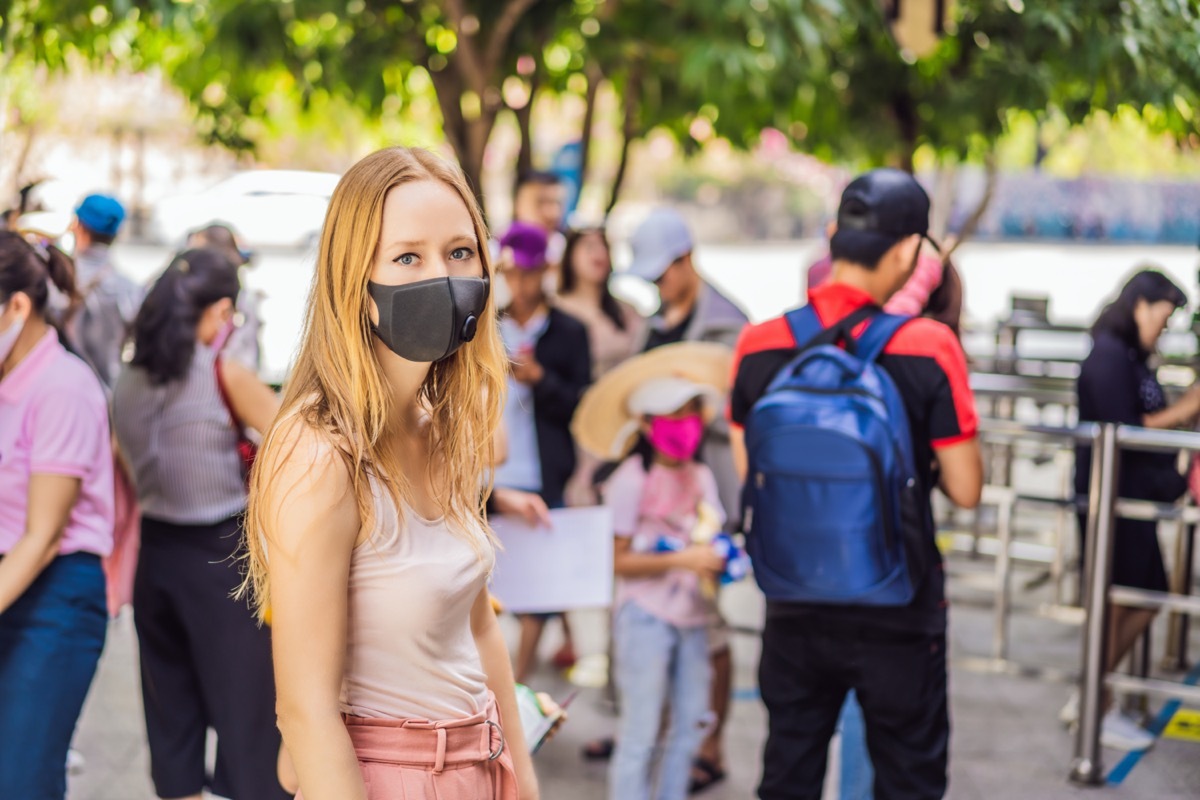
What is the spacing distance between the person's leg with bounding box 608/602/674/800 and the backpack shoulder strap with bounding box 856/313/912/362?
1.32 m

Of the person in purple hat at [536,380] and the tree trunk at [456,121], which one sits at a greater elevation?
the tree trunk at [456,121]

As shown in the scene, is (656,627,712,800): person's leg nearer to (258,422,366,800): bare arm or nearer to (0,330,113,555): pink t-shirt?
(0,330,113,555): pink t-shirt

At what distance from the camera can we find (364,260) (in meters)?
1.98

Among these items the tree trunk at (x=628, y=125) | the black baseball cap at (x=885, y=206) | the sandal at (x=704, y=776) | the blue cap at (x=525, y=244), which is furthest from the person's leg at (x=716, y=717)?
the tree trunk at (x=628, y=125)

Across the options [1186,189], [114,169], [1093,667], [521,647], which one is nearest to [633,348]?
[521,647]

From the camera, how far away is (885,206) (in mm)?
3291

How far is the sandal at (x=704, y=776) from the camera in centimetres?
491

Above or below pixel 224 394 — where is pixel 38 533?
below

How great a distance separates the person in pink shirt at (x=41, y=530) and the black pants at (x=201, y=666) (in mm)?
353

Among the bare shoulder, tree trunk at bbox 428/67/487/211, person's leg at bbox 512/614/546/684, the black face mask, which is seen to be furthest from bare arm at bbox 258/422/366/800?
tree trunk at bbox 428/67/487/211

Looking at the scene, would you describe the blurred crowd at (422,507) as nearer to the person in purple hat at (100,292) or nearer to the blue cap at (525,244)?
the blue cap at (525,244)

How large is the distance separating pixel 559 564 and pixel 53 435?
5.31 ft

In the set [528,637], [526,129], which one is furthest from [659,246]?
[526,129]

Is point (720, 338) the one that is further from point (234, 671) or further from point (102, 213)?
point (102, 213)
